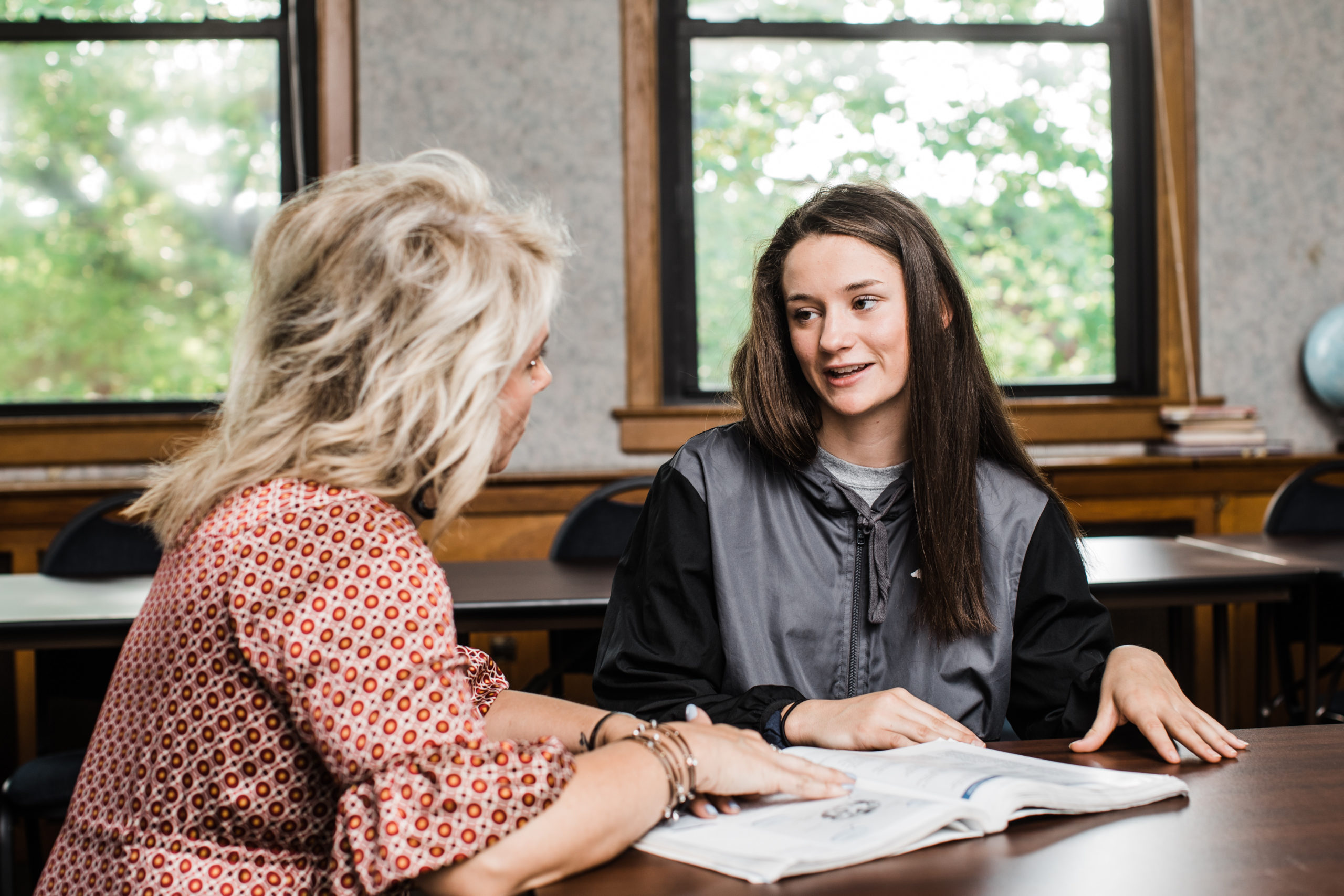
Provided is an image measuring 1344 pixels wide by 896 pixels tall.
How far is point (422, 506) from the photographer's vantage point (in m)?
0.93

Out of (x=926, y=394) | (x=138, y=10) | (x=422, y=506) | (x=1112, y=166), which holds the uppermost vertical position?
(x=138, y=10)

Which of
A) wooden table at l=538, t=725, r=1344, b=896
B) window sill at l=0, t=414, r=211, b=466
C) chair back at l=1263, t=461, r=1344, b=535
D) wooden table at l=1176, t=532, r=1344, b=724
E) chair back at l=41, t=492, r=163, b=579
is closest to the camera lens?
wooden table at l=538, t=725, r=1344, b=896

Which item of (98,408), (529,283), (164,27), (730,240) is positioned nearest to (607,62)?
(730,240)

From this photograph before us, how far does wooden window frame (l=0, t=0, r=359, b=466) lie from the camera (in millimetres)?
3568

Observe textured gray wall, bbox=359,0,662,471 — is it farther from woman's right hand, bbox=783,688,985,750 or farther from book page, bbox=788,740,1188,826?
book page, bbox=788,740,1188,826

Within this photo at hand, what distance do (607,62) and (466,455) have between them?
312cm

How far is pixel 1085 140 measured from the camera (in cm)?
403

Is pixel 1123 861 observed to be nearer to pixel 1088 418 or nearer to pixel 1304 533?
pixel 1304 533

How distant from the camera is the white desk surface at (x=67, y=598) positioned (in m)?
1.97

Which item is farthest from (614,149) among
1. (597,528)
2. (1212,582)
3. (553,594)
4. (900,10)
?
(1212,582)

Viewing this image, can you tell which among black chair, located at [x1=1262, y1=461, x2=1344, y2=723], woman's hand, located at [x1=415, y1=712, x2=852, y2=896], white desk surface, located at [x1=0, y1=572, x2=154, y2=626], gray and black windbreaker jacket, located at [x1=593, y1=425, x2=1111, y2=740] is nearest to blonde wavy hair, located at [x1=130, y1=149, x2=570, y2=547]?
woman's hand, located at [x1=415, y1=712, x2=852, y2=896]

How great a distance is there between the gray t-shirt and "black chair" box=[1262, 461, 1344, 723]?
1768 millimetres

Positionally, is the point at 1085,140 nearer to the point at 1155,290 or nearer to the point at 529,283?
the point at 1155,290

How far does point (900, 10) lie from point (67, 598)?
3242 mm
